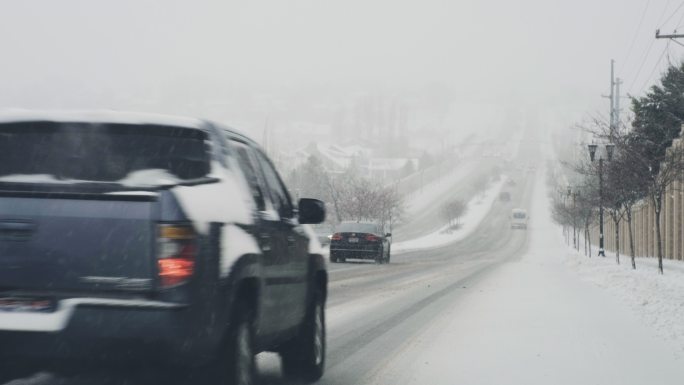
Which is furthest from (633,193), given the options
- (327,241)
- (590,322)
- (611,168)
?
(590,322)

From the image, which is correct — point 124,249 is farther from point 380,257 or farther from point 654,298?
point 380,257

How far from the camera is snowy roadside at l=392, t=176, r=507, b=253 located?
8499 centimetres

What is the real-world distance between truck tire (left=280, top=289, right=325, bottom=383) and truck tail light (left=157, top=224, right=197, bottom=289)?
285cm

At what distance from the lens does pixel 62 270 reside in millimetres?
4887

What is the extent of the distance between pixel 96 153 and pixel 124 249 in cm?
106

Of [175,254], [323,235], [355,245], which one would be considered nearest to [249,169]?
[175,254]

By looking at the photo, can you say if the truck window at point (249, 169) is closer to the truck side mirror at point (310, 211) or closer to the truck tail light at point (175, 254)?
the truck side mirror at point (310, 211)

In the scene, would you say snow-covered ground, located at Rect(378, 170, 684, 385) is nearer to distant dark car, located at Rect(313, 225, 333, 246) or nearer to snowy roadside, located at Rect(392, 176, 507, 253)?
distant dark car, located at Rect(313, 225, 333, 246)

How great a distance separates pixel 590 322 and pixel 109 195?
10891mm

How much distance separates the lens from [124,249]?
4.87m

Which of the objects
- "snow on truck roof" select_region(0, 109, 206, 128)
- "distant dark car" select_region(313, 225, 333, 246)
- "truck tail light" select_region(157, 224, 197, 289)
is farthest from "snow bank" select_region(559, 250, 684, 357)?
"distant dark car" select_region(313, 225, 333, 246)

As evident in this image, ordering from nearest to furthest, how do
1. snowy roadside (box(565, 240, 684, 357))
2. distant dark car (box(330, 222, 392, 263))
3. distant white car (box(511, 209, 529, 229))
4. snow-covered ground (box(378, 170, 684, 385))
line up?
snow-covered ground (box(378, 170, 684, 385)) → snowy roadside (box(565, 240, 684, 357)) → distant dark car (box(330, 222, 392, 263)) → distant white car (box(511, 209, 529, 229))

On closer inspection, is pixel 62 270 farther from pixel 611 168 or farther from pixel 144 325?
pixel 611 168

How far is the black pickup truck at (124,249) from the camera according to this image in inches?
189
